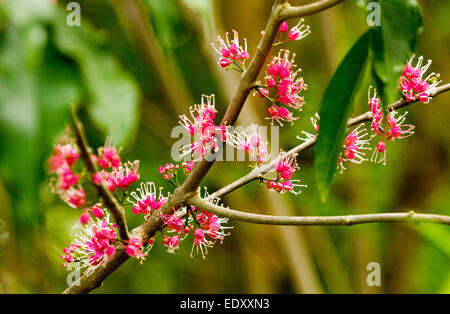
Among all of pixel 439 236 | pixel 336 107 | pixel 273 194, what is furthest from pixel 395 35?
pixel 273 194

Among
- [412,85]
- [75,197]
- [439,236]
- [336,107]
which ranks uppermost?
[412,85]

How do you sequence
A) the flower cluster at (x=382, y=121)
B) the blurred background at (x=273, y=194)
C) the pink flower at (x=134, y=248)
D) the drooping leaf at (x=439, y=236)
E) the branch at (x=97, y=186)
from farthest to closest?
the blurred background at (x=273, y=194) → the drooping leaf at (x=439, y=236) → the flower cluster at (x=382, y=121) → the pink flower at (x=134, y=248) → the branch at (x=97, y=186)

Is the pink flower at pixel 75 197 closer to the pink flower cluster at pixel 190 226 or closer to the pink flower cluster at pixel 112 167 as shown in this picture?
the pink flower cluster at pixel 112 167

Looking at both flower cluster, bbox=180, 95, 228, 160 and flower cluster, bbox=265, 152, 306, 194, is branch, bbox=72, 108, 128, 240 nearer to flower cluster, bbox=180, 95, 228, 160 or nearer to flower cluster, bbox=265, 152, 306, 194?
flower cluster, bbox=180, 95, 228, 160

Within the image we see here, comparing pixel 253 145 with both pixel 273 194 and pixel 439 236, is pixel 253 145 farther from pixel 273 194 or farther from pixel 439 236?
pixel 273 194

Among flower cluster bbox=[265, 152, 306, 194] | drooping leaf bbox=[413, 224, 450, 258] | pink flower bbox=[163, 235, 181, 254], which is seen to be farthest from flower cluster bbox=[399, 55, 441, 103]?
drooping leaf bbox=[413, 224, 450, 258]

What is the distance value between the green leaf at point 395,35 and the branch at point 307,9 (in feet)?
0.29

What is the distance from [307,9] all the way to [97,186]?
0.41 metres

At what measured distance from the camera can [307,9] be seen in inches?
29.0

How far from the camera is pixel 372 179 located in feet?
12.4

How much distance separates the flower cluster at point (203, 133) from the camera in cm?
88

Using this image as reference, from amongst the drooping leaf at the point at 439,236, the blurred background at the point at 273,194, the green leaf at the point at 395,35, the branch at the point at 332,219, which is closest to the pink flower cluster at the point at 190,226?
the branch at the point at 332,219

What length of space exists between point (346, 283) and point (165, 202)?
105 inches
